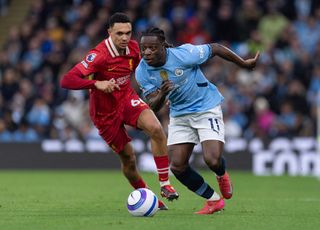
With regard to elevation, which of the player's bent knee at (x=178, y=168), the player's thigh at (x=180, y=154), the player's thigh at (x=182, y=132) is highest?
the player's thigh at (x=182, y=132)

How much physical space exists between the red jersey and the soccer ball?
1510 millimetres

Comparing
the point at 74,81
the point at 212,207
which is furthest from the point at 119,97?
the point at 212,207

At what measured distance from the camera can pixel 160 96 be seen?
11.0 m

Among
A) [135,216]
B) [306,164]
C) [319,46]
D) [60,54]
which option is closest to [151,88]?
[135,216]

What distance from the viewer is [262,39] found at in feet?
77.0

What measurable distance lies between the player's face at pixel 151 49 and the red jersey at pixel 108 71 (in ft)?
2.24

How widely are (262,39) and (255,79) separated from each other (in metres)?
1.51

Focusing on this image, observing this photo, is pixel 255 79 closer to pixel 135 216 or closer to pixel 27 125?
pixel 27 125

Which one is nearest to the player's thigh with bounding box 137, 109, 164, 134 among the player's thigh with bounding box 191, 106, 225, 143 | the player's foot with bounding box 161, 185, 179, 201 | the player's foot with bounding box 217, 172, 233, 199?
the player's thigh with bounding box 191, 106, 225, 143

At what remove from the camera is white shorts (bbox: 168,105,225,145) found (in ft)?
38.0

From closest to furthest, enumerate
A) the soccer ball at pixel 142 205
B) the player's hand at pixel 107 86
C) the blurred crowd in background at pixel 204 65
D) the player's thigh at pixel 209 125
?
the soccer ball at pixel 142 205 < the player's hand at pixel 107 86 < the player's thigh at pixel 209 125 < the blurred crowd in background at pixel 204 65

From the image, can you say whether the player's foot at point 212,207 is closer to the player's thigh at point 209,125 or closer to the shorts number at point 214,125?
the player's thigh at point 209,125

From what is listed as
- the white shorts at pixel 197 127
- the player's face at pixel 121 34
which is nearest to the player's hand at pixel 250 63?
the white shorts at pixel 197 127

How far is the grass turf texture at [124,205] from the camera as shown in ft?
33.1
